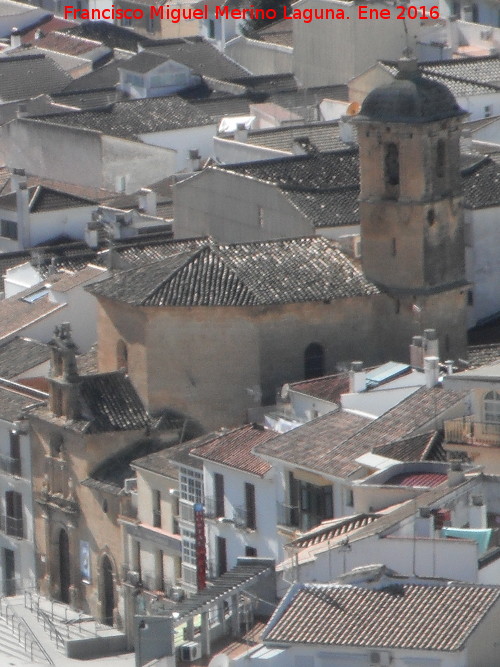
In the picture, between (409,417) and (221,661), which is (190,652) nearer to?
(221,661)

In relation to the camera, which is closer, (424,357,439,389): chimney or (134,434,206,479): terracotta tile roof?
(424,357,439,389): chimney

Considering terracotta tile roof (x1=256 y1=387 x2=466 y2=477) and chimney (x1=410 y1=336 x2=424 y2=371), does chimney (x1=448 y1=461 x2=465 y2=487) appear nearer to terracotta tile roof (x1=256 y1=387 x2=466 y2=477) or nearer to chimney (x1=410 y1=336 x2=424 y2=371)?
terracotta tile roof (x1=256 y1=387 x2=466 y2=477)

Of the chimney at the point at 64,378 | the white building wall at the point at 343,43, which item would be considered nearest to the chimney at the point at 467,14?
the white building wall at the point at 343,43

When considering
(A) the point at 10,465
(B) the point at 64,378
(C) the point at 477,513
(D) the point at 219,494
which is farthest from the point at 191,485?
(C) the point at 477,513

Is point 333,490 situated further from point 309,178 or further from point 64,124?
point 64,124

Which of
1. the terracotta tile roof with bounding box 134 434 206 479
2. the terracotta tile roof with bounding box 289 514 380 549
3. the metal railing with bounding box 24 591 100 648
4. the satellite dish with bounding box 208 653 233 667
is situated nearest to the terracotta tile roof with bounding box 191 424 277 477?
the terracotta tile roof with bounding box 134 434 206 479

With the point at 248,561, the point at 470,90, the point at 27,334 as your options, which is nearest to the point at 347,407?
the point at 248,561
